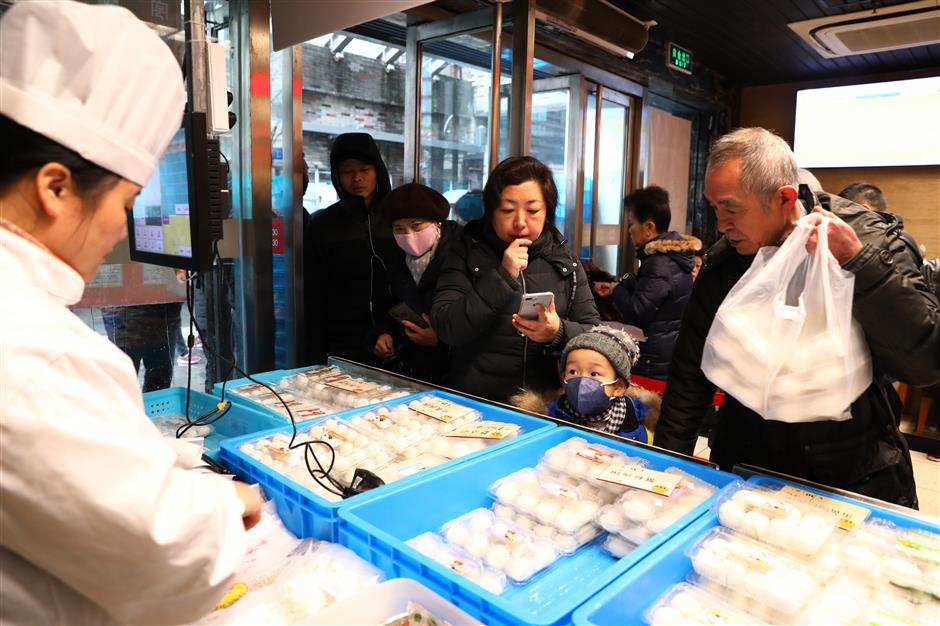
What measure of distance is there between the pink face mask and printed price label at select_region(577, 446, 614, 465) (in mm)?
1240

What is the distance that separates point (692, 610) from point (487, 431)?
70cm

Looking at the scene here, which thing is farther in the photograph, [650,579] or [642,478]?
[642,478]

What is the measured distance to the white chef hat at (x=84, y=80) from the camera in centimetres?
68

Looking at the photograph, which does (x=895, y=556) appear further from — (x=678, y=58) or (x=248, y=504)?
(x=678, y=58)

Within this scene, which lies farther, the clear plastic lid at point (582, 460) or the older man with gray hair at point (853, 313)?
the clear plastic lid at point (582, 460)

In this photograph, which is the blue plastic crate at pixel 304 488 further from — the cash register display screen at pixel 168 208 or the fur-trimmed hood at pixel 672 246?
the fur-trimmed hood at pixel 672 246

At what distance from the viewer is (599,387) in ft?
5.77

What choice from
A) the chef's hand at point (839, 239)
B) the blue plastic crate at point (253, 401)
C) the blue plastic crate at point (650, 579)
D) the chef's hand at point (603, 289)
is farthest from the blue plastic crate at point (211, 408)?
the chef's hand at point (603, 289)


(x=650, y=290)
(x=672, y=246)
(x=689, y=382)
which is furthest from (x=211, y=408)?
(x=672, y=246)

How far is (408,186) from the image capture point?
247 cm

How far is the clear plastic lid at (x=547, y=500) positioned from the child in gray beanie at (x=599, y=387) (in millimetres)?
402

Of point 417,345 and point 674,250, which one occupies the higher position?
point 674,250

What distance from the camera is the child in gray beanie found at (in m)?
1.77

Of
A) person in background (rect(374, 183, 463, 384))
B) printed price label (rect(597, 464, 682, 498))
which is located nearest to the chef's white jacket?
printed price label (rect(597, 464, 682, 498))
